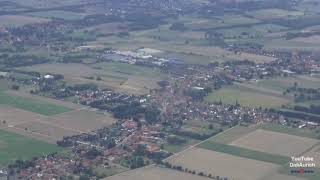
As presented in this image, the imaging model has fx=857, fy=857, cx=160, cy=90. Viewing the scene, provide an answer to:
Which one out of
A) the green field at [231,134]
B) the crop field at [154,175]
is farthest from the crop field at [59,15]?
the crop field at [154,175]

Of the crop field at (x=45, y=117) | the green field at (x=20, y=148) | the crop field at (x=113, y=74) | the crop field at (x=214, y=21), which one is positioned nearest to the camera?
the green field at (x=20, y=148)

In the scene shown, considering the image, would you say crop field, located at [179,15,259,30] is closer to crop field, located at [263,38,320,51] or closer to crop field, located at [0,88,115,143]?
crop field, located at [263,38,320,51]

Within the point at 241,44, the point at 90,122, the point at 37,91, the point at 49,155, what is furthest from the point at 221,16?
the point at 49,155

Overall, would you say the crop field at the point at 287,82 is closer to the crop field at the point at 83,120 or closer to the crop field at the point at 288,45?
the crop field at the point at 288,45

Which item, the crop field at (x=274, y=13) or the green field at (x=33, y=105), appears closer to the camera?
the green field at (x=33, y=105)

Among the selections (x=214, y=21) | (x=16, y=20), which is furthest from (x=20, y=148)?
(x=214, y=21)

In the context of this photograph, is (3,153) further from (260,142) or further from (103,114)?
(260,142)
